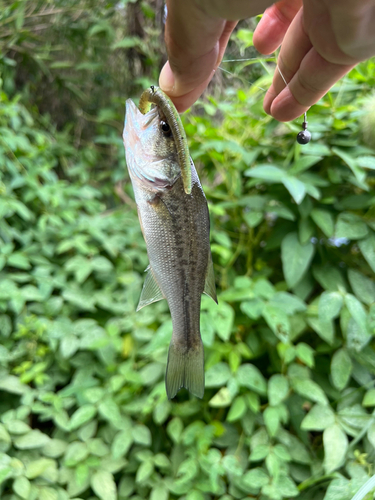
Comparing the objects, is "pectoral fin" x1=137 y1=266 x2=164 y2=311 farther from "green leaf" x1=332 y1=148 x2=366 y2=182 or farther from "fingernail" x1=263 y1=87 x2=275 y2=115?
"green leaf" x1=332 y1=148 x2=366 y2=182

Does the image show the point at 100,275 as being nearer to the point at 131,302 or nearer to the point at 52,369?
the point at 131,302

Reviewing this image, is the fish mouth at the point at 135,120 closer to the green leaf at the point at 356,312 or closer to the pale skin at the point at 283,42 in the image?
the pale skin at the point at 283,42

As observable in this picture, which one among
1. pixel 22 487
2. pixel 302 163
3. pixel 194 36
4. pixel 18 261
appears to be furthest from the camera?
pixel 18 261

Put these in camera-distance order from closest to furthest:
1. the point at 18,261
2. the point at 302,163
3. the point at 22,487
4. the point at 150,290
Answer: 1. the point at 150,290
2. the point at 22,487
3. the point at 302,163
4. the point at 18,261

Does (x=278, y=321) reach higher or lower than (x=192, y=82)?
lower

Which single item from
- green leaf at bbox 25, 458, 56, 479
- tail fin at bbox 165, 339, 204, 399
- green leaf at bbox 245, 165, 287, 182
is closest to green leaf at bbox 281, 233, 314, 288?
green leaf at bbox 245, 165, 287, 182

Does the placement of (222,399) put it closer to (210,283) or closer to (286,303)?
(286,303)

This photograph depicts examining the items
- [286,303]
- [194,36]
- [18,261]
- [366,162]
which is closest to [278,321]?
[286,303]
